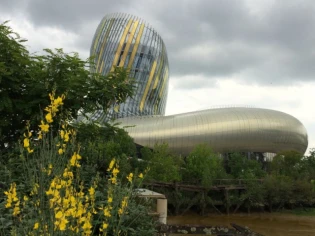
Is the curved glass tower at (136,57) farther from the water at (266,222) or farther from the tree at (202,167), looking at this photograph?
the water at (266,222)

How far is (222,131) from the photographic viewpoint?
48.0m

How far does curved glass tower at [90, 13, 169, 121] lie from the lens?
55.3 meters

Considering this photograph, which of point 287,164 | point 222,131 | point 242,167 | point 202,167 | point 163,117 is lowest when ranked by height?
point 202,167

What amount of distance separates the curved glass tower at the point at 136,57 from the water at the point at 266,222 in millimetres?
26492

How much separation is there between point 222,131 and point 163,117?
8.30 metres

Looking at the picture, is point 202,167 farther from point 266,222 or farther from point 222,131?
point 222,131

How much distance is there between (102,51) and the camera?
57656 mm

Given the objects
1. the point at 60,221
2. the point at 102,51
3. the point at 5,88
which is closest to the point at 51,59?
the point at 5,88

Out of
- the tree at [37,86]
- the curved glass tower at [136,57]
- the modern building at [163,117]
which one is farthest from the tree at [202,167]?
the tree at [37,86]

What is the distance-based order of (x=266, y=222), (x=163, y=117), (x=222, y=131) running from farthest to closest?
(x=163, y=117) < (x=222, y=131) < (x=266, y=222)

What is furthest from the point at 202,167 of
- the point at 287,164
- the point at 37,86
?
the point at 37,86

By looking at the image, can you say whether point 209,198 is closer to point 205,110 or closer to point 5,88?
point 205,110

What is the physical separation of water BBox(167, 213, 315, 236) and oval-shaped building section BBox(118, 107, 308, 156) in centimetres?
1596

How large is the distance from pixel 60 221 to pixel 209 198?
99.7 ft
